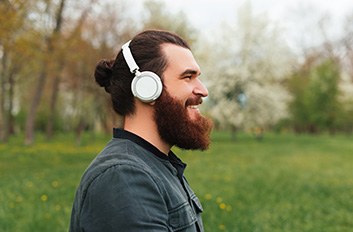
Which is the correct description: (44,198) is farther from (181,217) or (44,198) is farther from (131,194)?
(131,194)

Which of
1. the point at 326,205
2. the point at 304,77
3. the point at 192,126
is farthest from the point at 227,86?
the point at 192,126

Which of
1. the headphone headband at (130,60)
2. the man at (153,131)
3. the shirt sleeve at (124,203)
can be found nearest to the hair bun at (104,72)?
the man at (153,131)

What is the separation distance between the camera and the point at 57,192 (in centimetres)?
860

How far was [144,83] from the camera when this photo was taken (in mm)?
1721

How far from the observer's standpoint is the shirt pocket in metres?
1.67

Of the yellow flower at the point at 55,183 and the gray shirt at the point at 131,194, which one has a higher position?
the gray shirt at the point at 131,194

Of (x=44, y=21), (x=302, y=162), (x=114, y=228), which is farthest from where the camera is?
A: (x=44, y=21)

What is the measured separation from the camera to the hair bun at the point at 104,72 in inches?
77.4

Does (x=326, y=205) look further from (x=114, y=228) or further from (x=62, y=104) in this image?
(x=62, y=104)

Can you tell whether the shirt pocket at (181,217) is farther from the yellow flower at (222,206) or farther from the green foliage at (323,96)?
the green foliage at (323,96)

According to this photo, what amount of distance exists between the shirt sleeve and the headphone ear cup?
287 millimetres

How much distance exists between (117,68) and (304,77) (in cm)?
5644

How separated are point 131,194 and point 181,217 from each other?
272 mm

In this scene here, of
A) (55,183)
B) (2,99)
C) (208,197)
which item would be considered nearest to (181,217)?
(208,197)
